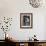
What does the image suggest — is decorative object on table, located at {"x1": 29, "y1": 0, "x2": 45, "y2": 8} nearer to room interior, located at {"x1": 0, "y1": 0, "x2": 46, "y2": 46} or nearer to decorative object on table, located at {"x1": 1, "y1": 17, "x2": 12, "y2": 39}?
room interior, located at {"x1": 0, "y1": 0, "x2": 46, "y2": 46}

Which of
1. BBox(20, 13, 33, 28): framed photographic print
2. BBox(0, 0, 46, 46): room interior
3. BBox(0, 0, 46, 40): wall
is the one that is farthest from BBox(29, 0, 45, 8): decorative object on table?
BBox(20, 13, 33, 28): framed photographic print

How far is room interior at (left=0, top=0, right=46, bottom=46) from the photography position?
463cm

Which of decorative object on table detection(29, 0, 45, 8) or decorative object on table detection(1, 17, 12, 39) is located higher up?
decorative object on table detection(29, 0, 45, 8)

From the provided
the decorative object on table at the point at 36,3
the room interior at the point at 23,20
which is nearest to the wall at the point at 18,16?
the room interior at the point at 23,20

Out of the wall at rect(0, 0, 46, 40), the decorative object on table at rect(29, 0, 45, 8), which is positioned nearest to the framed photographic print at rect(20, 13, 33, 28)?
the wall at rect(0, 0, 46, 40)

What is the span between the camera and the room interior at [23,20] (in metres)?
4.63

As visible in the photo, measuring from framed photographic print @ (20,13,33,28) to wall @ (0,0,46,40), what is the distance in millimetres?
101

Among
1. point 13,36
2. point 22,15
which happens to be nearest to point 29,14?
point 22,15

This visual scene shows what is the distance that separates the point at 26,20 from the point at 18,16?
0.30 meters

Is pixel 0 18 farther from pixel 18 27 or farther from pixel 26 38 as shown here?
pixel 26 38

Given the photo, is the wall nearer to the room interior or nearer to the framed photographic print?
the room interior

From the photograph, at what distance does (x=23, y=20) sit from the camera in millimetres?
4703

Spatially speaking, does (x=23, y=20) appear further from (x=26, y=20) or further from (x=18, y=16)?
(x=18, y=16)

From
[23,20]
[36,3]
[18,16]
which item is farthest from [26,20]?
[36,3]
